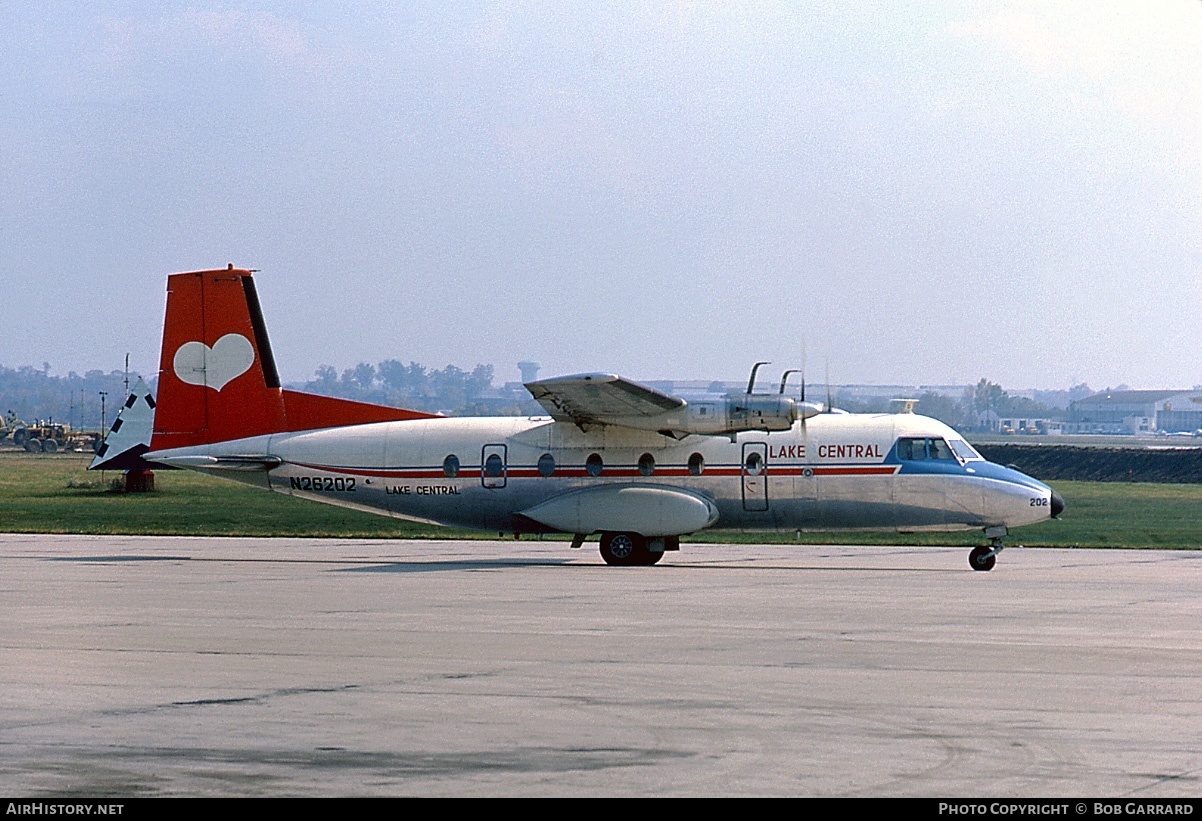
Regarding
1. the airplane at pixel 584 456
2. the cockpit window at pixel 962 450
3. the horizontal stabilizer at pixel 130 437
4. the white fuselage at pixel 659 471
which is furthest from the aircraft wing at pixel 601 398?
the horizontal stabilizer at pixel 130 437

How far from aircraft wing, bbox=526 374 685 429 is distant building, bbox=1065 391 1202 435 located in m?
158

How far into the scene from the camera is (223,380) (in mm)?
27438

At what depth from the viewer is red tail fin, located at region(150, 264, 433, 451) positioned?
27391 mm

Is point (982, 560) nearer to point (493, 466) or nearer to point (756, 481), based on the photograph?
point (756, 481)

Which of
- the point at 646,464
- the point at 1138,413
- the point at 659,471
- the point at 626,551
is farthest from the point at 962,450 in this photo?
the point at 1138,413

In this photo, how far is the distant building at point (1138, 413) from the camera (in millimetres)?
177250

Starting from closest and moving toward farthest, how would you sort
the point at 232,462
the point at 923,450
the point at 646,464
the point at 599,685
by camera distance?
the point at 599,685 → the point at 923,450 → the point at 646,464 → the point at 232,462

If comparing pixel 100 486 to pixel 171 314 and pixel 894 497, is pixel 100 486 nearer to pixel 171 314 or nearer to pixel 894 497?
pixel 171 314

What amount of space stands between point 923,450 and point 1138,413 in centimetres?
17014

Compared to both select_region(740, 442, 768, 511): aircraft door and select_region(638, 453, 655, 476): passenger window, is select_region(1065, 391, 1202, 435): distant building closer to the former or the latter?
select_region(740, 442, 768, 511): aircraft door

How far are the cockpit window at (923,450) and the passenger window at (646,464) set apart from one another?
14.1 feet

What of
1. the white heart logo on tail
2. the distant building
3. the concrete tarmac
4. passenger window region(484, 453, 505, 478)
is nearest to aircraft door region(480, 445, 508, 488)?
passenger window region(484, 453, 505, 478)

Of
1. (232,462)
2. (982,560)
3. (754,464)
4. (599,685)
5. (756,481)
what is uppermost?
(232,462)

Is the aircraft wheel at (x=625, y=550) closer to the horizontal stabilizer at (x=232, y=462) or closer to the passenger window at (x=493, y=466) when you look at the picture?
the passenger window at (x=493, y=466)
